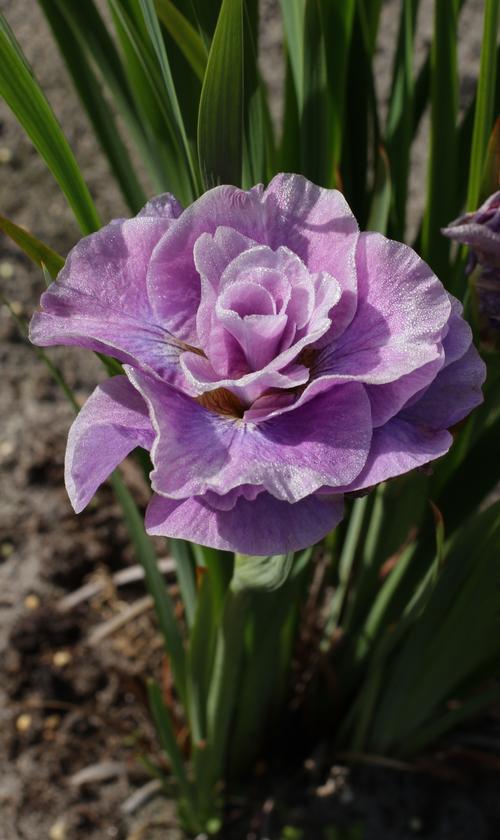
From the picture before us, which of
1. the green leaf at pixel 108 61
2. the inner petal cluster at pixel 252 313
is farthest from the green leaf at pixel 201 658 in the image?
the green leaf at pixel 108 61

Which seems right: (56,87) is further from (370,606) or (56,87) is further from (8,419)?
(370,606)

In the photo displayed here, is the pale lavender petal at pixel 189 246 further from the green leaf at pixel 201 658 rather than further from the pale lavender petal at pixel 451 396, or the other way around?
the green leaf at pixel 201 658

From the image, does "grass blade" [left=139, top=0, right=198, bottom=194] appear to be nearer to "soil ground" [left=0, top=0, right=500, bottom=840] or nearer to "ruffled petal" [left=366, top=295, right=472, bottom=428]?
"ruffled petal" [left=366, top=295, right=472, bottom=428]

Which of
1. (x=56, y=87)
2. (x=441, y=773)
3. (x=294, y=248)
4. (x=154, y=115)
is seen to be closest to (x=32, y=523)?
(x=441, y=773)

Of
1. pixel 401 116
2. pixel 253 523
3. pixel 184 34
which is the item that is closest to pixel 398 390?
pixel 253 523

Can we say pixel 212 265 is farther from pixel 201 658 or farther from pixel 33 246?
pixel 201 658

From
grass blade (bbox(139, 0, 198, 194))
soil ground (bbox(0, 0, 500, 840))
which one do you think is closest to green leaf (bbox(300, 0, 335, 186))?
grass blade (bbox(139, 0, 198, 194))
